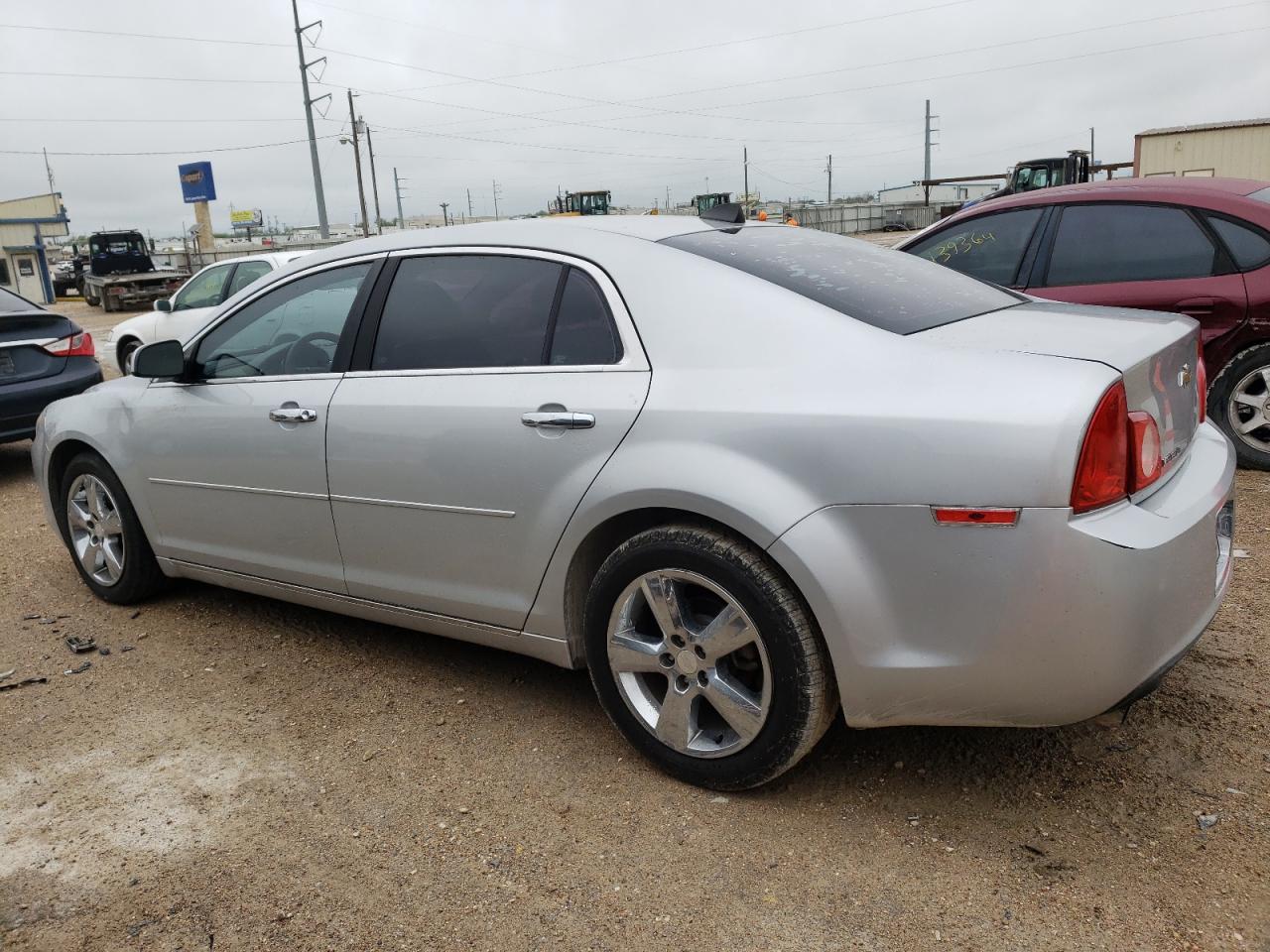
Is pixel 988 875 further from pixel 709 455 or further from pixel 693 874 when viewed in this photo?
pixel 709 455

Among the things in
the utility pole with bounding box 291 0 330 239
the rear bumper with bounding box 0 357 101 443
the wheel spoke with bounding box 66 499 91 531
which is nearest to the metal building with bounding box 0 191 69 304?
the utility pole with bounding box 291 0 330 239

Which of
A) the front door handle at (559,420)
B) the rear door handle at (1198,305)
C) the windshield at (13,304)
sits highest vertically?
the windshield at (13,304)

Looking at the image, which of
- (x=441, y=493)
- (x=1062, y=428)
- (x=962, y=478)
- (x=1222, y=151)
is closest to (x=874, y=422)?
(x=962, y=478)

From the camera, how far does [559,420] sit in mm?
2834

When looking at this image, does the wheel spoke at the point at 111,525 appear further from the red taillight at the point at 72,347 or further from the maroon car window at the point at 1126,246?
the maroon car window at the point at 1126,246

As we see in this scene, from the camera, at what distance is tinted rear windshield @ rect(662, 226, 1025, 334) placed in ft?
8.97

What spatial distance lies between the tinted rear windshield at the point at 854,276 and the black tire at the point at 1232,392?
2729mm

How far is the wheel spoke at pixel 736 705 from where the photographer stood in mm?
2604

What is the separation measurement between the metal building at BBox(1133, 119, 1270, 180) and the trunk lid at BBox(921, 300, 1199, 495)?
22.3 meters

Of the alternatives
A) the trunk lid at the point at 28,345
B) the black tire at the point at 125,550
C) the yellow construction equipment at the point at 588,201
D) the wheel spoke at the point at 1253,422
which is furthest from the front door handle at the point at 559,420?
the yellow construction equipment at the point at 588,201

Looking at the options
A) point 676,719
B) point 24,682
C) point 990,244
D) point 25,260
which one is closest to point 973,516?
point 676,719

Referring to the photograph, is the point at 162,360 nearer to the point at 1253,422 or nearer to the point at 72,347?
the point at 72,347

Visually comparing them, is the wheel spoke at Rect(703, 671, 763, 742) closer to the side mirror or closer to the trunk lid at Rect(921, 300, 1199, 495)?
the trunk lid at Rect(921, 300, 1199, 495)

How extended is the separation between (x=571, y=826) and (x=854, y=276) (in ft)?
5.83
